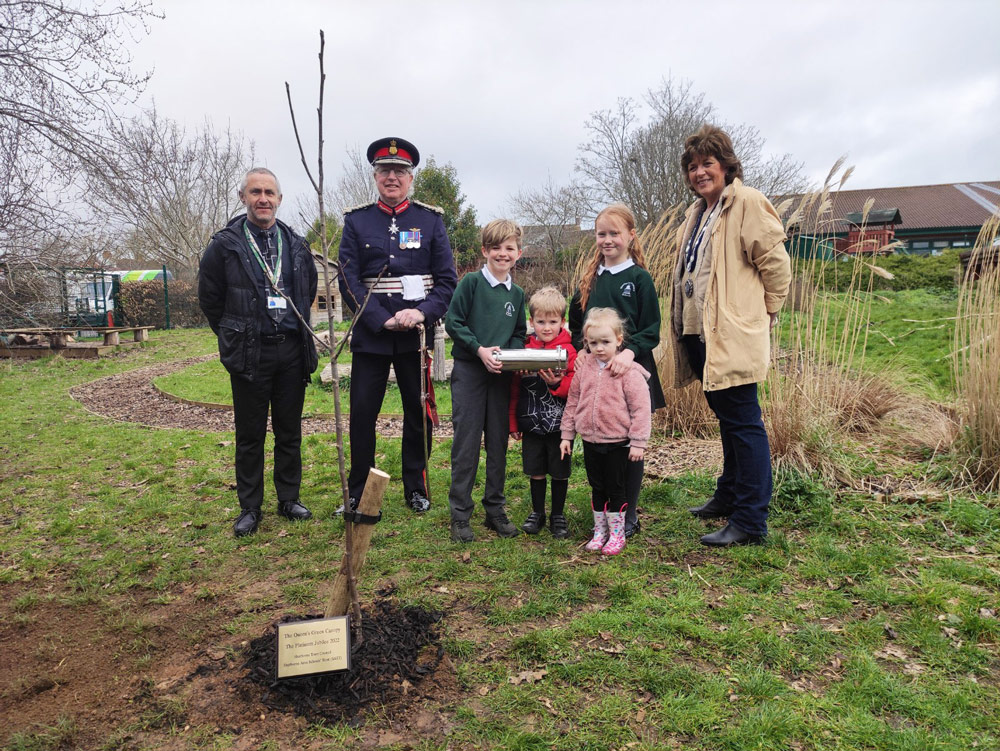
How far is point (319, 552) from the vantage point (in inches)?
145

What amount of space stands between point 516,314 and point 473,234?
22.2 metres

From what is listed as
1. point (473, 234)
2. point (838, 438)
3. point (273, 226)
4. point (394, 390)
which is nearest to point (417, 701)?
point (273, 226)

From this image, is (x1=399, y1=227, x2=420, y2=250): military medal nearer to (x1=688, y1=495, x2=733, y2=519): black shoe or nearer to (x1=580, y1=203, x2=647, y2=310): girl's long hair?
(x1=580, y1=203, x2=647, y2=310): girl's long hair

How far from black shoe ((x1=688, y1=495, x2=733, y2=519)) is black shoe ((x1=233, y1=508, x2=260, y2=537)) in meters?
2.83

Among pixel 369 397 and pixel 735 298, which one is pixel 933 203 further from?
pixel 369 397

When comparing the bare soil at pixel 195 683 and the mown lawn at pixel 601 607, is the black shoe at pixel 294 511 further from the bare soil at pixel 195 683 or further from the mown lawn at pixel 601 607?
the bare soil at pixel 195 683

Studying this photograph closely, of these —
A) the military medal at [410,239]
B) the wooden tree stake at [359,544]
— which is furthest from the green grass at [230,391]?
the wooden tree stake at [359,544]

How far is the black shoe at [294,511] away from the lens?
13.9ft

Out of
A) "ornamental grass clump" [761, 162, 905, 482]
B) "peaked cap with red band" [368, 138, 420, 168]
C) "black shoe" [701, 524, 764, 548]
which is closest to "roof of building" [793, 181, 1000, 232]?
"ornamental grass clump" [761, 162, 905, 482]

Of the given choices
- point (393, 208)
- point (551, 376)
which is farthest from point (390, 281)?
point (551, 376)

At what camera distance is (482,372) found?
3.73 metres

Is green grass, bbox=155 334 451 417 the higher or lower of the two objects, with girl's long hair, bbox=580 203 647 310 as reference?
lower

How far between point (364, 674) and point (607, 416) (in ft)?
5.75

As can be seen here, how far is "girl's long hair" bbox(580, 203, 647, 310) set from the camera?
11.9ft
